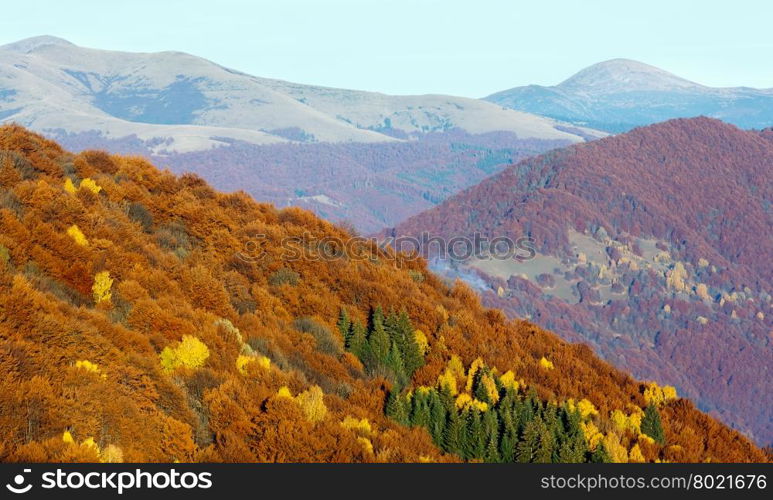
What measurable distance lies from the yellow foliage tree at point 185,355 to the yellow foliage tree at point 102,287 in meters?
3.42

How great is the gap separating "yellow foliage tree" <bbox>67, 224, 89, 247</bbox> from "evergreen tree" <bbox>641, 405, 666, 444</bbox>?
20438mm

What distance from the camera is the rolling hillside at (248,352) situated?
715 inches

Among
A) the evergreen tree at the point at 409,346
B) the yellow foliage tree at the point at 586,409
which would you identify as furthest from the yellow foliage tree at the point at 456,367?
the yellow foliage tree at the point at 586,409

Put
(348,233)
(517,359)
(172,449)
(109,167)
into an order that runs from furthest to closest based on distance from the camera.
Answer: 1. (348,233)
2. (109,167)
3. (517,359)
4. (172,449)

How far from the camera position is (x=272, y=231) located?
127 ft

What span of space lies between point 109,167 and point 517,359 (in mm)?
22215

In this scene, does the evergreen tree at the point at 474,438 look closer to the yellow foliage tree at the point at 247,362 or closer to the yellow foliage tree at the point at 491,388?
the yellow foliage tree at the point at 491,388

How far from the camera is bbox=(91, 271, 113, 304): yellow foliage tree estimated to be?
24.8 metres

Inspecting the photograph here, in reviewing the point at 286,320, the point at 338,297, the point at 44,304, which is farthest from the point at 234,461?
the point at 338,297

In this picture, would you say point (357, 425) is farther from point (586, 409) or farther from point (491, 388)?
point (586, 409)

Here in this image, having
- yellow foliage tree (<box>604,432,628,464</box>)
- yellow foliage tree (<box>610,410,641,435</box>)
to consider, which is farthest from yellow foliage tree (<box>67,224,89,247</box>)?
yellow foliage tree (<box>610,410,641,435</box>)

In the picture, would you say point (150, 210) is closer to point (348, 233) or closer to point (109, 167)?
point (109, 167)

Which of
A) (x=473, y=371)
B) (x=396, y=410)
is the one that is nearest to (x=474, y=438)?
(x=396, y=410)

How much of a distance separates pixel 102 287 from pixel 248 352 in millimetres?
4993
